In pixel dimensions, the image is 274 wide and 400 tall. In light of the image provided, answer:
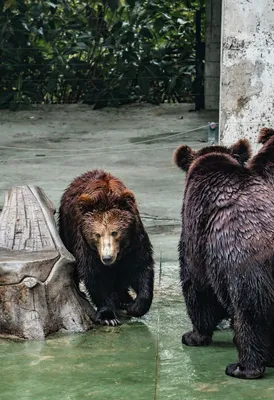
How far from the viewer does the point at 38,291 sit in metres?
6.79

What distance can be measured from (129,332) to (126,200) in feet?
2.97

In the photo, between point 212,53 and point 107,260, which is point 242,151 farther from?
point 212,53

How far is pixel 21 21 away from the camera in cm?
1734

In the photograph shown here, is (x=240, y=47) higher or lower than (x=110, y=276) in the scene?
higher

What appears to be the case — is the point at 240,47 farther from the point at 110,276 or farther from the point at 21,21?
the point at 21,21

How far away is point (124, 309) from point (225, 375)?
2.00 metres

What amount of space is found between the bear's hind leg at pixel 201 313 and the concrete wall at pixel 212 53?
10.5m

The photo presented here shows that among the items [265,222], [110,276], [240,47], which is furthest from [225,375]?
[240,47]

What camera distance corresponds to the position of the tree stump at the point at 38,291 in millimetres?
6758

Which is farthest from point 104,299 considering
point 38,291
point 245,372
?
point 245,372

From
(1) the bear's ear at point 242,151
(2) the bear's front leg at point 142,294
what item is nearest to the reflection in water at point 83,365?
(2) the bear's front leg at point 142,294

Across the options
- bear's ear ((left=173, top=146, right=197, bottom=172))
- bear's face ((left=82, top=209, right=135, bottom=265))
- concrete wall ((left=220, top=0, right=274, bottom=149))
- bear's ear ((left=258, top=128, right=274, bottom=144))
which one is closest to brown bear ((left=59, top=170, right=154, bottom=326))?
bear's face ((left=82, top=209, right=135, bottom=265))

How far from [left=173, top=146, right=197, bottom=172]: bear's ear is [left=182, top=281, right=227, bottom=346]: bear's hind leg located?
80 centimetres

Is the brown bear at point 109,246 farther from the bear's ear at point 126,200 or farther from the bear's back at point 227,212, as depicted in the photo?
the bear's back at point 227,212
